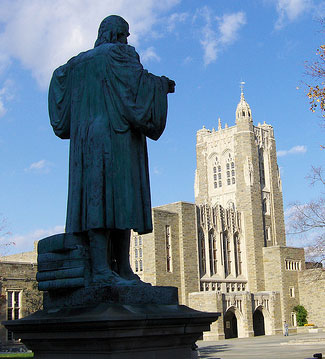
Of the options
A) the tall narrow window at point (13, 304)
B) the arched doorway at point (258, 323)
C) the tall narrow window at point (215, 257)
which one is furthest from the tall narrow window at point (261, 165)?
the tall narrow window at point (13, 304)

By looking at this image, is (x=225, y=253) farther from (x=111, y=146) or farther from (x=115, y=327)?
(x=115, y=327)

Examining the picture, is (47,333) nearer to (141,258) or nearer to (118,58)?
(118,58)

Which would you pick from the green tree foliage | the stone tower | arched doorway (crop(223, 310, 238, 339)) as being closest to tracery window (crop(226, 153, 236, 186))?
the stone tower

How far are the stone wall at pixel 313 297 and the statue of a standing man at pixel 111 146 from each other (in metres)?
48.3

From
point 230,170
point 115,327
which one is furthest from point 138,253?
point 115,327

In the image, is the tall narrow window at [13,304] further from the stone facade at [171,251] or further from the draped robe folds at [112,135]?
the draped robe folds at [112,135]

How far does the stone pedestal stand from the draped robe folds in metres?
0.54

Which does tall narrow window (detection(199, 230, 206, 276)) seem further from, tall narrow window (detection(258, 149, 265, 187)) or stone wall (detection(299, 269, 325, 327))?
tall narrow window (detection(258, 149, 265, 187))

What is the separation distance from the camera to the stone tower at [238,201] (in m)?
48.7

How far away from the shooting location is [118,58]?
13.8 feet

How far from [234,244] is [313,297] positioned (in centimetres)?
836

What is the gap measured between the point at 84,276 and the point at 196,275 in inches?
1648

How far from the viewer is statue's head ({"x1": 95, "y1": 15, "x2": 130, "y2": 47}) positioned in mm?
4445

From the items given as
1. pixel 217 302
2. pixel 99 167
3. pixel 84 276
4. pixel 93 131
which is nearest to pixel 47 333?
pixel 84 276
